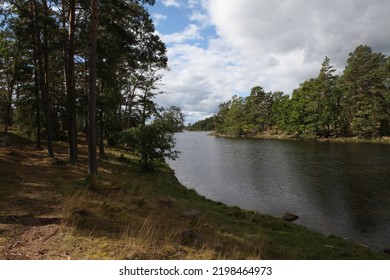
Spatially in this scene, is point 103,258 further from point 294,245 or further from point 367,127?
point 367,127

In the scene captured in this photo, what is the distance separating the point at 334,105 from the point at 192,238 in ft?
243

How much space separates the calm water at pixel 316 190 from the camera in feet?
49.0

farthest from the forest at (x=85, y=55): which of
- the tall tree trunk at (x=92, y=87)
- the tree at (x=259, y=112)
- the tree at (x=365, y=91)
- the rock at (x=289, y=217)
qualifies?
the tree at (x=259, y=112)

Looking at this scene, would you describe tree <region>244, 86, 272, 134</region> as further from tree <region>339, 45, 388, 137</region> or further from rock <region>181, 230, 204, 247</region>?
rock <region>181, 230, 204, 247</region>

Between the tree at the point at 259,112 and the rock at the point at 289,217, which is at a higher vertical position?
the tree at the point at 259,112

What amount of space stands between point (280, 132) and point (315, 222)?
7757 centimetres

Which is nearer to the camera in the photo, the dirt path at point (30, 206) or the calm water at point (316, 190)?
the dirt path at point (30, 206)

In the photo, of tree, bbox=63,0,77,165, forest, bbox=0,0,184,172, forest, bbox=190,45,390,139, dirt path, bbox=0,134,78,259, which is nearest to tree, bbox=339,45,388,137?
forest, bbox=190,45,390,139

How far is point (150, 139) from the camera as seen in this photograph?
21219 mm

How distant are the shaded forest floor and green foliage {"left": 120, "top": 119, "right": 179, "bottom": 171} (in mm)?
6579

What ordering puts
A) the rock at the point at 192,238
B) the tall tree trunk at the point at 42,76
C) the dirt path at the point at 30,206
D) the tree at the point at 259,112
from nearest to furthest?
the dirt path at the point at 30,206 < the rock at the point at 192,238 < the tall tree trunk at the point at 42,76 < the tree at the point at 259,112

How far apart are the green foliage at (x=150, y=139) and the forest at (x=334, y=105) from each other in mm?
54460

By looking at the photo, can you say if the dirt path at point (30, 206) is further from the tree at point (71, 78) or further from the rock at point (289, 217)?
the rock at point (289, 217)

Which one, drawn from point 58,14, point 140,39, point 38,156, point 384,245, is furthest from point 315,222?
point 58,14
